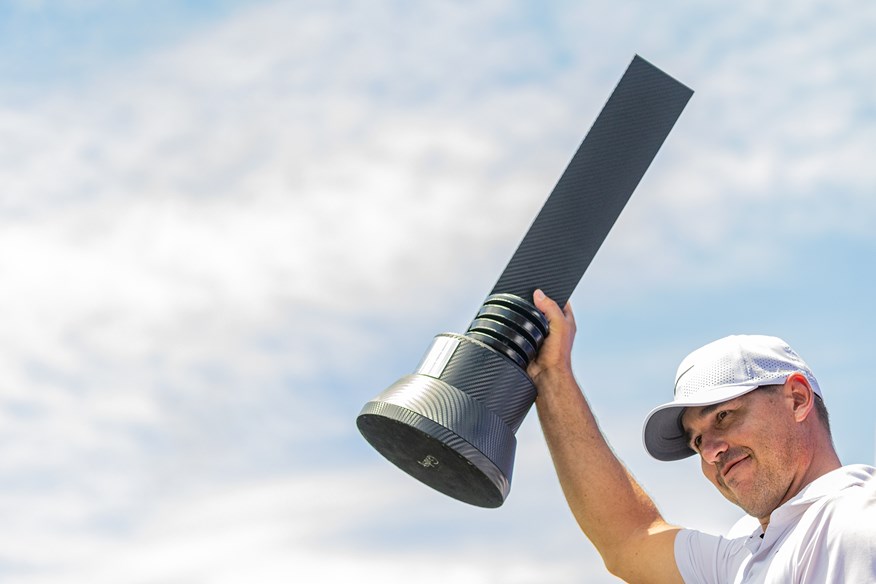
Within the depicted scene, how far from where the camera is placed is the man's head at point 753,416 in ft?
15.4

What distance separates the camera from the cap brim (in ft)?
15.8

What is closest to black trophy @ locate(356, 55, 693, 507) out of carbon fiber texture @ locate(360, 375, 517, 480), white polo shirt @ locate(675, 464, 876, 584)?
carbon fiber texture @ locate(360, 375, 517, 480)

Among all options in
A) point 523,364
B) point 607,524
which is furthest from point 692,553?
point 523,364

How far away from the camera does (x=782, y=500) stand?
15.4 feet

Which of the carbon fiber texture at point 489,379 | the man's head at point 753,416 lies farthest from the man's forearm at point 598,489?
the carbon fiber texture at point 489,379

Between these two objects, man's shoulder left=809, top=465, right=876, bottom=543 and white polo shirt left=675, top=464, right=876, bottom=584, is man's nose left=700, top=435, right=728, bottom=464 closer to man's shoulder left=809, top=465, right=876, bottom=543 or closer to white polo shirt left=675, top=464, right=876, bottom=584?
white polo shirt left=675, top=464, right=876, bottom=584

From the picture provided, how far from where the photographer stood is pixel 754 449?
185 inches

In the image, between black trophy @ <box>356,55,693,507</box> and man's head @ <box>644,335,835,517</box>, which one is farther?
man's head @ <box>644,335,835,517</box>

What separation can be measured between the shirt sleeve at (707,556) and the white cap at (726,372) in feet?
2.34

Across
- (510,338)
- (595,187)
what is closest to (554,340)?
(510,338)

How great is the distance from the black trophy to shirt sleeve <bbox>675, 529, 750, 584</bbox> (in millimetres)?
1769

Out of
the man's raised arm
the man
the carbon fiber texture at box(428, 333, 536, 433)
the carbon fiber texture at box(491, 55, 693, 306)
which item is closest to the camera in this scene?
the carbon fiber texture at box(428, 333, 536, 433)

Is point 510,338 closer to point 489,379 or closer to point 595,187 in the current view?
point 489,379

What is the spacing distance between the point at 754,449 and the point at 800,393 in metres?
0.39
